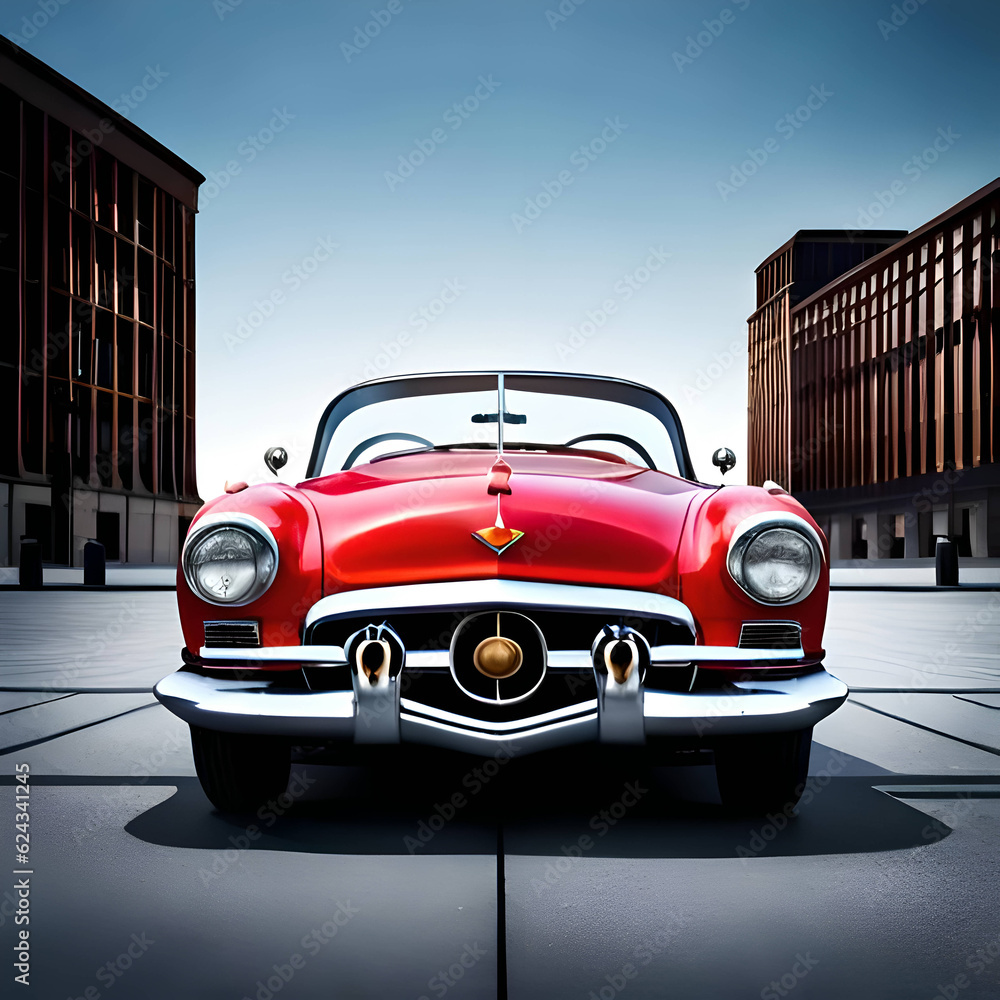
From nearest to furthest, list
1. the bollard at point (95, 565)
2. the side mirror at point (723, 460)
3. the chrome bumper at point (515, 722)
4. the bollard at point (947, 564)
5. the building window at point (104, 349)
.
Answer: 1. the chrome bumper at point (515, 722)
2. the side mirror at point (723, 460)
3. the bollard at point (947, 564)
4. the bollard at point (95, 565)
5. the building window at point (104, 349)

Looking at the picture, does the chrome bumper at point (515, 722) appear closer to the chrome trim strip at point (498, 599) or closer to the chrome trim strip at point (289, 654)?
the chrome trim strip at point (289, 654)

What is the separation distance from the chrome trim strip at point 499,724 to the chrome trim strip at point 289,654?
0.72 feet

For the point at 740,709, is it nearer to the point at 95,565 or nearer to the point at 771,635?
the point at 771,635

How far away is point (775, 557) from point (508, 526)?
76 cm

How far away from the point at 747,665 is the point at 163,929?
1.58 meters

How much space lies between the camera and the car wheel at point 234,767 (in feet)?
9.63

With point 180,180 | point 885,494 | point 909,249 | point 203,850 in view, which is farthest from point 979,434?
point 203,850

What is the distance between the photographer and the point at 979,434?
3941 cm

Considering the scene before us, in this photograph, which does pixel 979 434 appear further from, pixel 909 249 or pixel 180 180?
pixel 180 180

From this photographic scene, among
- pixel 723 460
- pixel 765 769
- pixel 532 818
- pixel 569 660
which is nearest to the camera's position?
Result: pixel 569 660

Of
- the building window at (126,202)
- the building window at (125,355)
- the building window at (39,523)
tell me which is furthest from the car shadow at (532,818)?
the building window at (126,202)

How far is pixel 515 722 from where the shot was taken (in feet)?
8.59

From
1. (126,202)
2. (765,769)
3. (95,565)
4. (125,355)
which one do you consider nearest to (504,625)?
(765,769)

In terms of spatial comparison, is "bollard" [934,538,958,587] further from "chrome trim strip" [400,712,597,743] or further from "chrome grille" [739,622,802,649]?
"chrome trim strip" [400,712,597,743]
